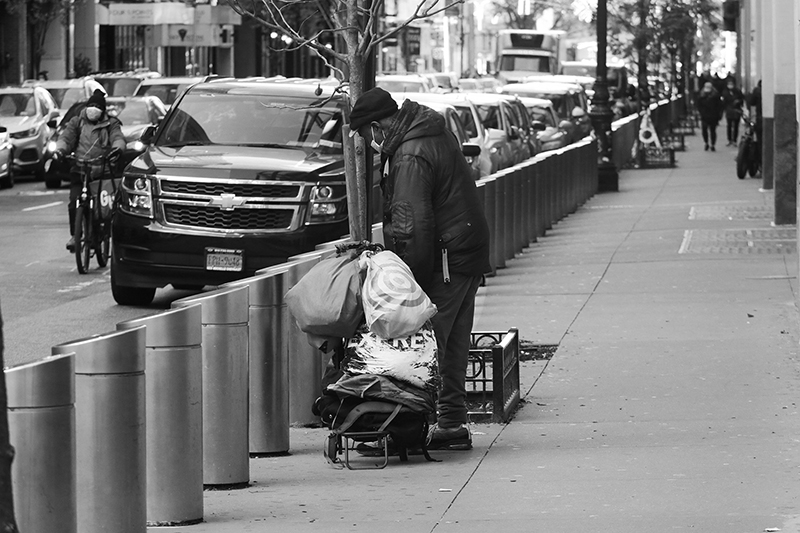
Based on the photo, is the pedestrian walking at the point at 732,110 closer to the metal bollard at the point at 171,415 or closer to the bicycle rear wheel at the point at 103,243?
the bicycle rear wheel at the point at 103,243

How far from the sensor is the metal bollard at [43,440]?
473cm

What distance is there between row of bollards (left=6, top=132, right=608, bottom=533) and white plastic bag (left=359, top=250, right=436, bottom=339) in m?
0.58

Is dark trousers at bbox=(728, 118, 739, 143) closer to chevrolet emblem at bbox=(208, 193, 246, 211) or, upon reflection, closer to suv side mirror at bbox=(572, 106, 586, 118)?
suv side mirror at bbox=(572, 106, 586, 118)

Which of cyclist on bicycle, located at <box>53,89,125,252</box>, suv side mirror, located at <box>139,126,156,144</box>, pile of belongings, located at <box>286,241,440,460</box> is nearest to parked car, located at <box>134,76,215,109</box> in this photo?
cyclist on bicycle, located at <box>53,89,125,252</box>

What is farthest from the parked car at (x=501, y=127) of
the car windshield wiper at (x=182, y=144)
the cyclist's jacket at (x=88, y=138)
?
the car windshield wiper at (x=182, y=144)

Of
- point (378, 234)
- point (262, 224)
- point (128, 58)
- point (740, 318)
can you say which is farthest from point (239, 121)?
point (128, 58)

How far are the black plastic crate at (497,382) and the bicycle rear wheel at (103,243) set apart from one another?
7.94 metres

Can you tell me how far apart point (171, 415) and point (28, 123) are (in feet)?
83.8

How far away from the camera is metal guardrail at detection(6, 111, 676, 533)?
15.9 ft

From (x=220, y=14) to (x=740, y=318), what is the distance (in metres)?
49.2

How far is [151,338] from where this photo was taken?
609 centimetres

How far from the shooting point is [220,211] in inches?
517

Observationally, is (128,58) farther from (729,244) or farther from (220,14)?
(729,244)

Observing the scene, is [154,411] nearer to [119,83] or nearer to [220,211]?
[220,211]
